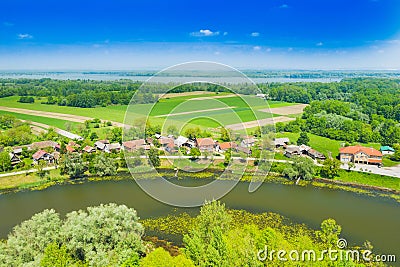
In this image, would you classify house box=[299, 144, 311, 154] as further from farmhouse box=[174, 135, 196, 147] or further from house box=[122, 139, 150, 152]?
house box=[122, 139, 150, 152]

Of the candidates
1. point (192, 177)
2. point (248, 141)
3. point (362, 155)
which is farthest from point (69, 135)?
point (362, 155)

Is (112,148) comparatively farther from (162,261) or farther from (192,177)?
(162,261)

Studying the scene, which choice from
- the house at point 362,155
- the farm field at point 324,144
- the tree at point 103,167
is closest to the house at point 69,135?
the tree at point 103,167

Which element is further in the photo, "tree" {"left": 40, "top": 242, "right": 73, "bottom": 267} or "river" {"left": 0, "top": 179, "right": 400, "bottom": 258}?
"river" {"left": 0, "top": 179, "right": 400, "bottom": 258}

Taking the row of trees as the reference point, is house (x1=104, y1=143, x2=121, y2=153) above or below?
below

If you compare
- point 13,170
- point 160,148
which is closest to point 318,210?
point 160,148

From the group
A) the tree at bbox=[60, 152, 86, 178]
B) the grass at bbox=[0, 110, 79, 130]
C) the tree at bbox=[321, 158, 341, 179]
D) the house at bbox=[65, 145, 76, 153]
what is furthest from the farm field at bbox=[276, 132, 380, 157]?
the grass at bbox=[0, 110, 79, 130]
